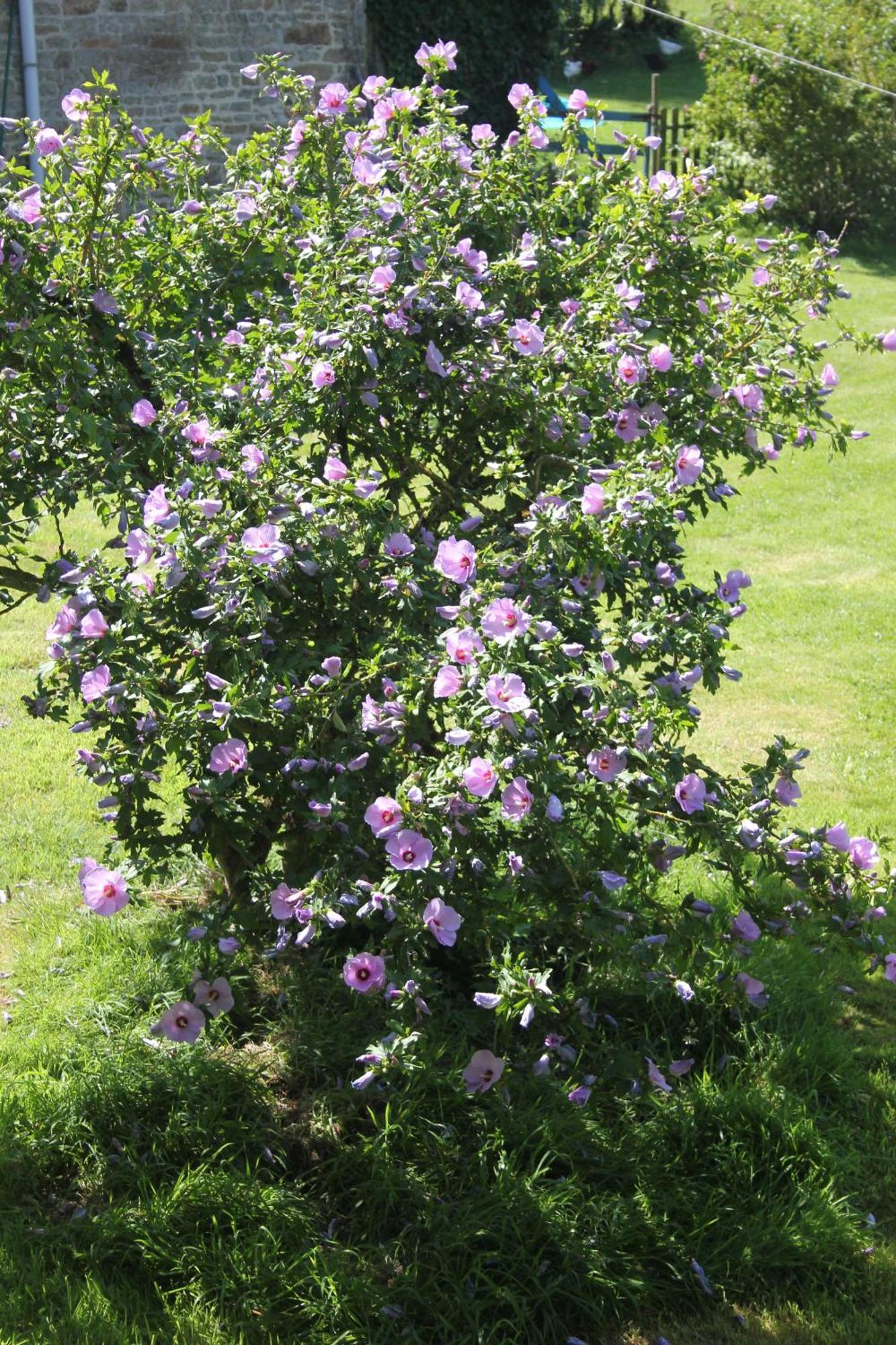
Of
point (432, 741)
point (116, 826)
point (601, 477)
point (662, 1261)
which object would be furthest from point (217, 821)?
point (662, 1261)

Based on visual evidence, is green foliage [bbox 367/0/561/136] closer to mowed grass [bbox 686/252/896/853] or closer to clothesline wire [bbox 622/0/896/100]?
clothesline wire [bbox 622/0/896/100]

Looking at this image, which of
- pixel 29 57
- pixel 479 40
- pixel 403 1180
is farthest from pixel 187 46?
pixel 403 1180

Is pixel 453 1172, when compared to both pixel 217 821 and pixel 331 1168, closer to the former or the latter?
pixel 331 1168

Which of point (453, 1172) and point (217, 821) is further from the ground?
point (217, 821)

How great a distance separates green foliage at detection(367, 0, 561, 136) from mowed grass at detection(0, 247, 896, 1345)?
11670 millimetres

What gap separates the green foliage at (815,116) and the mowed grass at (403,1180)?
1281 cm

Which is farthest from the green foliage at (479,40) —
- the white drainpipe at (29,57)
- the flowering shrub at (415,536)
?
the flowering shrub at (415,536)

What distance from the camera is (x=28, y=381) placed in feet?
10.3

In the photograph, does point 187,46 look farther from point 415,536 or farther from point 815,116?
point 415,536

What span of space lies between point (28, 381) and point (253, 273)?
2.33 ft

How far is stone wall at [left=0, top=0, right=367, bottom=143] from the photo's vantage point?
13023 mm

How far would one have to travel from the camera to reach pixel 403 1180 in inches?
114

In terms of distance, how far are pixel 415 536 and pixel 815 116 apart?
43.1 ft

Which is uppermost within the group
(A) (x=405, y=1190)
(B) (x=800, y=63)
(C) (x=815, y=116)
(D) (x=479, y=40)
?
(D) (x=479, y=40)
